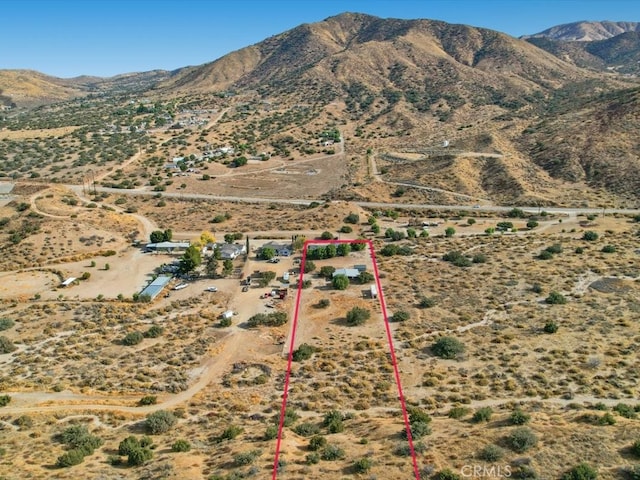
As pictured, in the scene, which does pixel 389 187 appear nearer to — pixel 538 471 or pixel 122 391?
pixel 122 391

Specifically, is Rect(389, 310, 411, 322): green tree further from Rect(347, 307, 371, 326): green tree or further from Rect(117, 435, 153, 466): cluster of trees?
Rect(117, 435, 153, 466): cluster of trees

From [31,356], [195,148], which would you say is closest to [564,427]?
[31,356]

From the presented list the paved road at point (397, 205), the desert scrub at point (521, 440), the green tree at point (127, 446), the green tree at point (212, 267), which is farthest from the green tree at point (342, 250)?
the desert scrub at point (521, 440)

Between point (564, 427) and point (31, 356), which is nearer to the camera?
point (564, 427)

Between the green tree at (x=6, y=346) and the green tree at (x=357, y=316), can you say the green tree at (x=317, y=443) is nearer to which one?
the green tree at (x=357, y=316)

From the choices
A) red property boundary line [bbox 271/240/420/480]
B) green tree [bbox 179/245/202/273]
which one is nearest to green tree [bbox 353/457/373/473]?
red property boundary line [bbox 271/240/420/480]

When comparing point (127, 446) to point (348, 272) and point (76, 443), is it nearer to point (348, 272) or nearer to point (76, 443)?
point (76, 443)

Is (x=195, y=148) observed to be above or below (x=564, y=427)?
above
